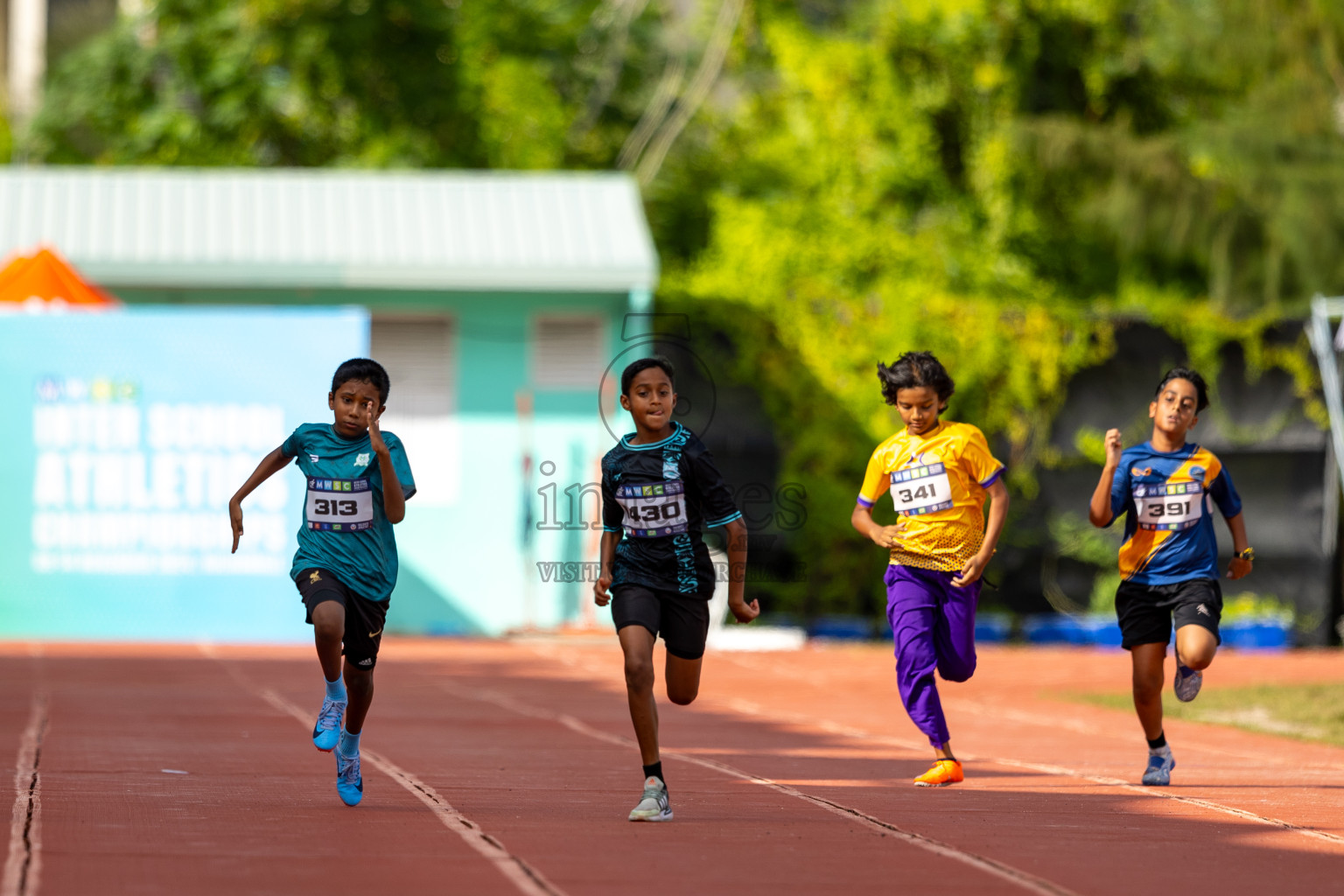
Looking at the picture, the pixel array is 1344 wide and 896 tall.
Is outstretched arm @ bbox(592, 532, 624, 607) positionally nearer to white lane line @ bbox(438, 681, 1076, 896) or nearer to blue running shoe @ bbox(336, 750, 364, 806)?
blue running shoe @ bbox(336, 750, 364, 806)

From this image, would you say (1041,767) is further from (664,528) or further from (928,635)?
(664,528)

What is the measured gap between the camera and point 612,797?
7.61m

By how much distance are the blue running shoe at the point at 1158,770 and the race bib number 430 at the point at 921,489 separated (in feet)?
4.86

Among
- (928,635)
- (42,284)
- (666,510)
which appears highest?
(42,284)

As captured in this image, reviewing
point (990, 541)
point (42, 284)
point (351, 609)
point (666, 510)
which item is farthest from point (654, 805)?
point (42, 284)

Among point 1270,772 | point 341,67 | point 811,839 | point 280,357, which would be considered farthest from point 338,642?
point 341,67

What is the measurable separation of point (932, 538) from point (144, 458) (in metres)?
11.6

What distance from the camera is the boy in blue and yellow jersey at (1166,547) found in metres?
8.45

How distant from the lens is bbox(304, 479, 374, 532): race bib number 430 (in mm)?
7121

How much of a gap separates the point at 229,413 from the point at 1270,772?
11.7 metres

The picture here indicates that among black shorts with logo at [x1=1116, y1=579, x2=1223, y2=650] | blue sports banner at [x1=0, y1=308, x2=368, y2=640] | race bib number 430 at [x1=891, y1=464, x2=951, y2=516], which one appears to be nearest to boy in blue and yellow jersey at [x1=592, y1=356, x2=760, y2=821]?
race bib number 430 at [x1=891, y1=464, x2=951, y2=516]

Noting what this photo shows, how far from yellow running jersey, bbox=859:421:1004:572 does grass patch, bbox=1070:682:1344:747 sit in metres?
3.96

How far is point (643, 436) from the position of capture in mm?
7188

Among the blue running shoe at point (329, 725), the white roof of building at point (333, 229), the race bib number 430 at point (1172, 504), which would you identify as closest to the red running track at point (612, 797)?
the blue running shoe at point (329, 725)
